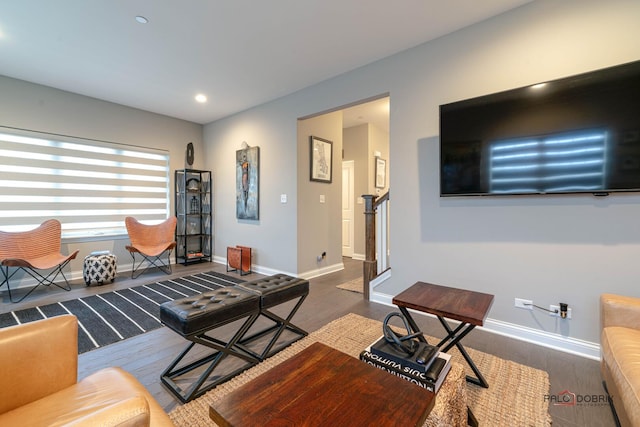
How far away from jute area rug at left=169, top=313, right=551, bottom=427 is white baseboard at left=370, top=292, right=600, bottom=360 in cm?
49

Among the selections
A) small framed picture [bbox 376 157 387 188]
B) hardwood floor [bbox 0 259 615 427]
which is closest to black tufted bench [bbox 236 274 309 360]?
hardwood floor [bbox 0 259 615 427]

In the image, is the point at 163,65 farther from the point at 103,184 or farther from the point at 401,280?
the point at 401,280

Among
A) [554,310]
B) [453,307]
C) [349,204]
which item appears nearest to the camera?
[453,307]

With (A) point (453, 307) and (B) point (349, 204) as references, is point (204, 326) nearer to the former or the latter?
(A) point (453, 307)

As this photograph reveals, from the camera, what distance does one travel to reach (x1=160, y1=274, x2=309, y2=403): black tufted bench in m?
1.67

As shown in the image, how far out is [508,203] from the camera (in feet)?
7.76

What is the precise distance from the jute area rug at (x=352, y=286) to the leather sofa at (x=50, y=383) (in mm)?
2816

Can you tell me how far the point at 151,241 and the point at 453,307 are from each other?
4.85 m

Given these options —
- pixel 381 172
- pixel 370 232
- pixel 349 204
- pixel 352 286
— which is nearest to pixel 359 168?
pixel 381 172

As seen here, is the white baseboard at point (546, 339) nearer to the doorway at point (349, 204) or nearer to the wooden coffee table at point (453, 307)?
the wooden coffee table at point (453, 307)

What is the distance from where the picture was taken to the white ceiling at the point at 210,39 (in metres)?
2.32

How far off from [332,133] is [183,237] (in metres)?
3.45

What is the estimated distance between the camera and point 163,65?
10.8 feet

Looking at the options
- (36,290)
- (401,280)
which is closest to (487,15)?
(401,280)
